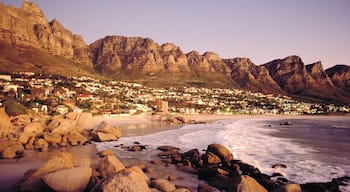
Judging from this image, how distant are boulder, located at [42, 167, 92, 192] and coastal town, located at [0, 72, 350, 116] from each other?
43.0 m

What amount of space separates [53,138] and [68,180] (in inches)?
651

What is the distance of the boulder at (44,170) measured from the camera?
11.8m

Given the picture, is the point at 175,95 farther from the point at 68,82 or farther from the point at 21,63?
the point at 21,63

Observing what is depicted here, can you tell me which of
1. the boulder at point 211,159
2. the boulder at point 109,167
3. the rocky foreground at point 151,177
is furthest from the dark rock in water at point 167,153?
the boulder at point 109,167

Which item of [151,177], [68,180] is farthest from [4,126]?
[68,180]

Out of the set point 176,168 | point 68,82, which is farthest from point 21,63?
point 176,168

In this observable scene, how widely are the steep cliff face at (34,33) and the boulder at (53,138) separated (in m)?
131

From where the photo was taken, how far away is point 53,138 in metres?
26.3

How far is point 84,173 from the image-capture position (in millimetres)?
11648

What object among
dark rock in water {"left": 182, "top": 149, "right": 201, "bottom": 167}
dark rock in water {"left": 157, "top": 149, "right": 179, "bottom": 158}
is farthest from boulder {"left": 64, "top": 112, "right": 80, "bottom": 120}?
dark rock in water {"left": 182, "top": 149, "right": 201, "bottom": 167}

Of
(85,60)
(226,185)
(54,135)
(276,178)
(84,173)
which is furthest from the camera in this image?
(85,60)

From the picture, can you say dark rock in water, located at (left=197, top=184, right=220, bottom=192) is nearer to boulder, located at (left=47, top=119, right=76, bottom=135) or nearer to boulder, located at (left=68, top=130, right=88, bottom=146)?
boulder, located at (left=68, top=130, right=88, bottom=146)

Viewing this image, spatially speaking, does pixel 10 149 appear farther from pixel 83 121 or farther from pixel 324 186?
pixel 83 121

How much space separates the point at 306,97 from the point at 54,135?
185 metres
